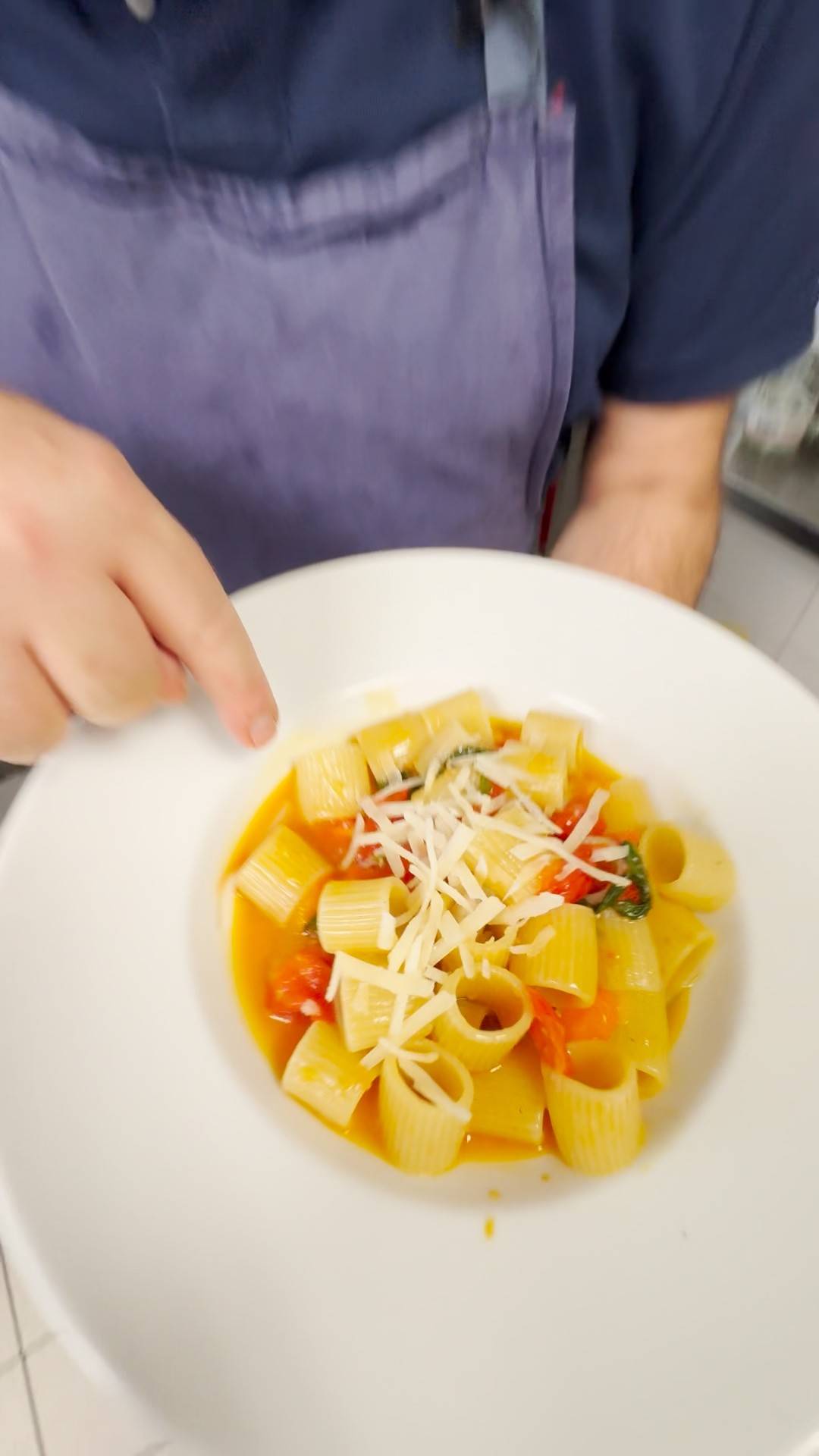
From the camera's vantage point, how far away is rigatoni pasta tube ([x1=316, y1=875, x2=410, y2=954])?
0.75 meters

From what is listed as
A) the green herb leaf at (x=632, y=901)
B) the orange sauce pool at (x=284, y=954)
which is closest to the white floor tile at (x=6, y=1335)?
the orange sauce pool at (x=284, y=954)

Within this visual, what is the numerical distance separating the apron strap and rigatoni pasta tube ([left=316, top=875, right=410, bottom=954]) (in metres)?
0.61

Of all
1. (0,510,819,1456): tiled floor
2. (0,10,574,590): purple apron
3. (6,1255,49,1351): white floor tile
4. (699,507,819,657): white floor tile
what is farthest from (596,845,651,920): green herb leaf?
(699,507,819,657): white floor tile

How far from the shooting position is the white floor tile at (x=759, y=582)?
1.66 metres

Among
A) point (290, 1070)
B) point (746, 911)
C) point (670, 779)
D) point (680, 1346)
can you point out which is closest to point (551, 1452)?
point (680, 1346)

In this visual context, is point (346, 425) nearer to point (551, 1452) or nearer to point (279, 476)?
point (279, 476)

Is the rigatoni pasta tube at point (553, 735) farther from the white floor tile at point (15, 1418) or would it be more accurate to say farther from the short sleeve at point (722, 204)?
the white floor tile at point (15, 1418)

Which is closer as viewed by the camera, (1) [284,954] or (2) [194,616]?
(2) [194,616]

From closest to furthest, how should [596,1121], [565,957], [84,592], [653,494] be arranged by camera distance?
[84,592]
[596,1121]
[565,957]
[653,494]

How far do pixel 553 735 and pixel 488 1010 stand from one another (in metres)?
0.24

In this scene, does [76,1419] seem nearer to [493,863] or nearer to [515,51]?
[493,863]

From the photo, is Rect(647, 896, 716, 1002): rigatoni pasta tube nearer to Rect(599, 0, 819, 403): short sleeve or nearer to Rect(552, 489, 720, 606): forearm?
Rect(552, 489, 720, 606): forearm

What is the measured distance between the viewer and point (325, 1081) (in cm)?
68

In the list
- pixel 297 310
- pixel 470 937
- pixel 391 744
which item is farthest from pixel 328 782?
pixel 297 310
